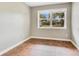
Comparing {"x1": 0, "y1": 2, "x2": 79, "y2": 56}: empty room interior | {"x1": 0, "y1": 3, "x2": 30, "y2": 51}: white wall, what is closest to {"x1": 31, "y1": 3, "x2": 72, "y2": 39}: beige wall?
{"x1": 0, "y1": 2, "x2": 79, "y2": 56}: empty room interior

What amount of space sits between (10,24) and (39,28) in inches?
66.4

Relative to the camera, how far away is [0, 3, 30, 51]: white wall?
6.98 ft

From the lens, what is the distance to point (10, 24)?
7.93 ft

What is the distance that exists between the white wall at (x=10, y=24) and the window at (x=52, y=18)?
3.67ft

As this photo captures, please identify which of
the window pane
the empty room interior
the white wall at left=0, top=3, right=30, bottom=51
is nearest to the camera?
the white wall at left=0, top=3, right=30, bottom=51

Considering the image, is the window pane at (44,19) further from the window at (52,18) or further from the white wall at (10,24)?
the white wall at (10,24)

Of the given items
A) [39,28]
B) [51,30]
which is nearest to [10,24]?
[39,28]

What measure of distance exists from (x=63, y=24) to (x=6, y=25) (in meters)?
2.19

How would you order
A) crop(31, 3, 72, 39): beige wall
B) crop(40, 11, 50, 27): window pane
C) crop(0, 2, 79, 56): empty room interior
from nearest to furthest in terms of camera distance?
crop(0, 2, 79, 56): empty room interior, crop(31, 3, 72, 39): beige wall, crop(40, 11, 50, 27): window pane

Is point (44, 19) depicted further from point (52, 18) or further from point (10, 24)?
point (10, 24)

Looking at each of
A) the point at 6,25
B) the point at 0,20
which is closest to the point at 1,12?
the point at 0,20

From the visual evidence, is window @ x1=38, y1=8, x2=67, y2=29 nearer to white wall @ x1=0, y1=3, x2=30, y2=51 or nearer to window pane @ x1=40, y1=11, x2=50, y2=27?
window pane @ x1=40, y1=11, x2=50, y2=27

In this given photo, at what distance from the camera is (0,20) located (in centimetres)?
203

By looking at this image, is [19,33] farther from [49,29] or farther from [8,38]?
[49,29]
